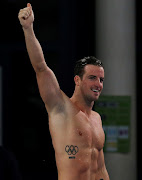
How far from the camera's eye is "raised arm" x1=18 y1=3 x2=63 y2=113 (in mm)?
4250

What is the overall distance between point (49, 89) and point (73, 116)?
0.31 meters

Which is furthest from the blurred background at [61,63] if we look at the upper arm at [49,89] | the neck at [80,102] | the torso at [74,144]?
the upper arm at [49,89]

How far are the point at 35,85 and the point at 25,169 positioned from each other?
0.99m

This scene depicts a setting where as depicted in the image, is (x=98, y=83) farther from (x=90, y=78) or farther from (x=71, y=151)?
(x=71, y=151)

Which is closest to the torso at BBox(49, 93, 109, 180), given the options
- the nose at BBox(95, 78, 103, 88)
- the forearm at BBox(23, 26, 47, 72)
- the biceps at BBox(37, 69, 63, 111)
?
the biceps at BBox(37, 69, 63, 111)

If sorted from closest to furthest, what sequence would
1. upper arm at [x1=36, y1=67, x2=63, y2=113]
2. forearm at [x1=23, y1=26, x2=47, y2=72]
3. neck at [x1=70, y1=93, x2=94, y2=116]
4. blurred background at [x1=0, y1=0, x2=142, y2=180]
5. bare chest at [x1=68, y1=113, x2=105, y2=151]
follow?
forearm at [x1=23, y1=26, x2=47, y2=72], upper arm at [x1=36, y1=67, x2=63, y2=113], bare chest at [x1=68, y1=113, x2=105, y2=151], neck at [x1=70, y1=93, x2=94, y2=116], blurred background at [x1=0, y1=0, x2=142, y2=180]

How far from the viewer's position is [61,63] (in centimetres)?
588

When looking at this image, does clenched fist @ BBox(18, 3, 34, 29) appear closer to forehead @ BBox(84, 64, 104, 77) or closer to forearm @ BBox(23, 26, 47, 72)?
forearm @ BBox(23, 26, 47, 72)

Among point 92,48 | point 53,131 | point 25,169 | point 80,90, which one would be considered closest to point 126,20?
point 92,48

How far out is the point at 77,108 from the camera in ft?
15.0

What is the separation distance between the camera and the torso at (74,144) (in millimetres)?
4402

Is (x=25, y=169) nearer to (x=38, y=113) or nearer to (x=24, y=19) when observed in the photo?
(x=38, y=113)

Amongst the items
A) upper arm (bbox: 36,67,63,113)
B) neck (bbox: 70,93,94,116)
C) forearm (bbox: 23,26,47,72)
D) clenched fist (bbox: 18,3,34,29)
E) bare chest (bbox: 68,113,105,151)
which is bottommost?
bare chest (bbox: 68,113,105,151)

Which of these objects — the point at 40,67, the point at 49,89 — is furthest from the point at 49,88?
the point at 40,67
